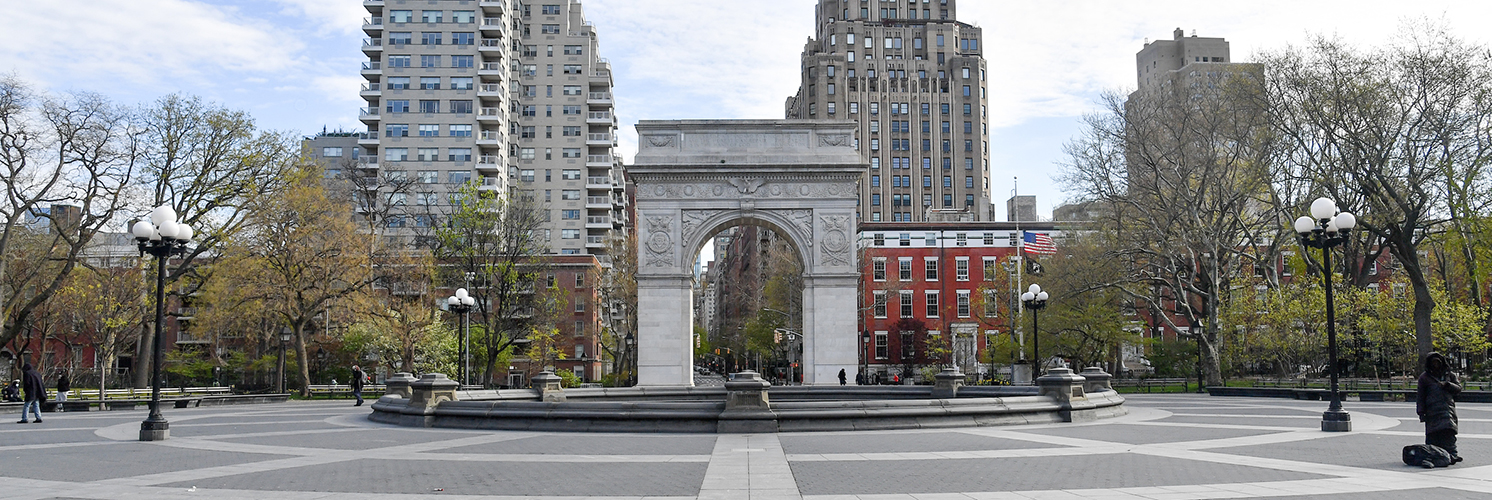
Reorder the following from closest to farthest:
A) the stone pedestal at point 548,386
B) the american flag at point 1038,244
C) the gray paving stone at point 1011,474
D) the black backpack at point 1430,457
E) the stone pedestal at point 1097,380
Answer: the gray paving stone at point 1011,474 < the black backpack at point 1430,457 < the stone pedestal at point 1097,380 < the stone pedestal at point 548,386 < the american flag at point 1038,244

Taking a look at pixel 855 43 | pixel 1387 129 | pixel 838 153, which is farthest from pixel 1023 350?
pixel 855 43

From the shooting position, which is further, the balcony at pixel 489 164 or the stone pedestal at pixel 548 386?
the balcony at pixel 489 164

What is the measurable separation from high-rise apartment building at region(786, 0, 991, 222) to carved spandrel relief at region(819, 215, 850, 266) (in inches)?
2830

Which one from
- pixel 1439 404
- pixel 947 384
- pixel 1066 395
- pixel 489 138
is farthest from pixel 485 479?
pixel 489 138


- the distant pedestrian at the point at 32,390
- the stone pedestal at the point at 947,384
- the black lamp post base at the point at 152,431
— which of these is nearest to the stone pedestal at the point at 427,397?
the black lamp post base at the point at 152,431

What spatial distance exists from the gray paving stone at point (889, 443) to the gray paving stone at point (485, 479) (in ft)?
8.82

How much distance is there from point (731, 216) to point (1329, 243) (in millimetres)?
25789

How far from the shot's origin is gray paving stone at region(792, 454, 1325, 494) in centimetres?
1070

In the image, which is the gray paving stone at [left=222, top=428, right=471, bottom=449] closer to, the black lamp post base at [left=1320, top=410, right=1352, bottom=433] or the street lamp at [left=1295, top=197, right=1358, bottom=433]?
the black lamp post base at [left=1320, top=410, right=1352, bottom=433]

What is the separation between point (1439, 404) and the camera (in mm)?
12336

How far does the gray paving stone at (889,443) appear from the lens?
14.9 metres

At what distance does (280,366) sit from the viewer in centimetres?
4328

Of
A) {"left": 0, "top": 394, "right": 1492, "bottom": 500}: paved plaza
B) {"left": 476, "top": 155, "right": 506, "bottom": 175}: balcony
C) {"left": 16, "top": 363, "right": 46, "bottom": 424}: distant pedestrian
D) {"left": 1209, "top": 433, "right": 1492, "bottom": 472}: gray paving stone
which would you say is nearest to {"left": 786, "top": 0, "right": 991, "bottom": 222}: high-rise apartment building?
{"left": 476, "top": 155, "right": 506, "bottom": 175}: balcony

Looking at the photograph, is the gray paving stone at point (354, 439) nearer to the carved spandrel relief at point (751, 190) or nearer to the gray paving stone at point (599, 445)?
the gray paving stone at point (599, 445)
